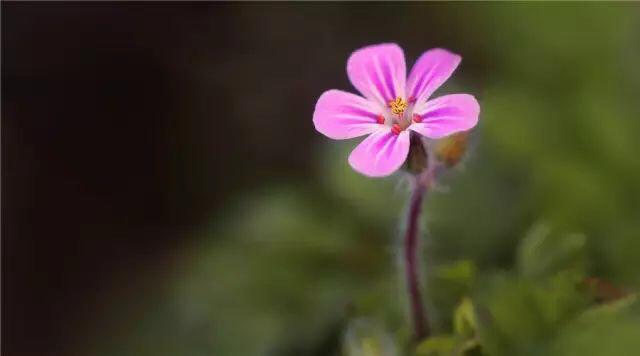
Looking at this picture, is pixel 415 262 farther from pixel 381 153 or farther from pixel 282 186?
pixel 282 186

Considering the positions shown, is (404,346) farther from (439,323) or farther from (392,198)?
(392,198)

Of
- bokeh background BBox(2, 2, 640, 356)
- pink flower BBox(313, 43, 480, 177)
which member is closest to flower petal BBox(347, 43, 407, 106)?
pink flower BBox(313, 43, 480, 177)

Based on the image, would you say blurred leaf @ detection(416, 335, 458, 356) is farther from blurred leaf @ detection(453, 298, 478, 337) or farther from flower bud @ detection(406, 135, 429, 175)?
flower bud @ detection(406, 135, 429, 175)

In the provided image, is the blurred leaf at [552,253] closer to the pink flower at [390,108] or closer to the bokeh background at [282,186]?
the bokeh background at [282,186]

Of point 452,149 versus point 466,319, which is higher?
point 452,149

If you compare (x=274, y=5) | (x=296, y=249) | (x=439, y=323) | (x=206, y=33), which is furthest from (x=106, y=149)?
(x=439, y=323)

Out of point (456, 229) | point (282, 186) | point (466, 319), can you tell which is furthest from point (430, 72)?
point (282, 186)
